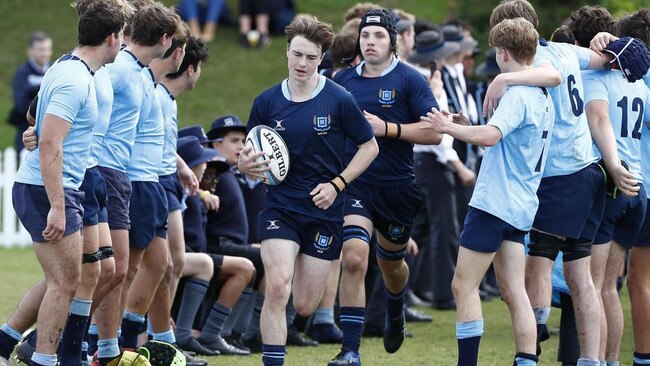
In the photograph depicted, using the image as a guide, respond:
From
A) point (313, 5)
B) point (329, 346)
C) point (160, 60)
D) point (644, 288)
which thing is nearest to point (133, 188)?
point (160, 60)

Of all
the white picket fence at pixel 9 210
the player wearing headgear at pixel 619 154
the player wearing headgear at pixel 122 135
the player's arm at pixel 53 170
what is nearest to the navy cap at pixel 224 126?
the player wearing headgear at pixel 122 135

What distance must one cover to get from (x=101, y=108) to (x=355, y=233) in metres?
2.07

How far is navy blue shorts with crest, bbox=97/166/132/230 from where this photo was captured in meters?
7.82

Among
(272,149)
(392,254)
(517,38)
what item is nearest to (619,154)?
(517,38)

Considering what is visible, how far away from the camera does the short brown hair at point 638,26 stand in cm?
867

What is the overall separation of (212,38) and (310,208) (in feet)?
53.0

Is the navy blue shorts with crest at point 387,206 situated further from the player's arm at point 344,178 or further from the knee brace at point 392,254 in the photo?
the player's arm at point 344,178

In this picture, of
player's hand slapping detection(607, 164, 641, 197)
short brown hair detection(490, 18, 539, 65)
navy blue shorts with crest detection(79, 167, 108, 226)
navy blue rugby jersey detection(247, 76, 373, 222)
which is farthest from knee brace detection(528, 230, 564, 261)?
navy blue shorts with crest detection(79, 167, 108, 226)

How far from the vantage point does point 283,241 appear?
7.67 metres

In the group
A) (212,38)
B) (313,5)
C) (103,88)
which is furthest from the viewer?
(313,5)

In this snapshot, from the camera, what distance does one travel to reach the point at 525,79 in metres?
7.46

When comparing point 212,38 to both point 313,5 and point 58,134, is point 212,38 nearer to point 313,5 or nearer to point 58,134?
point 313,5

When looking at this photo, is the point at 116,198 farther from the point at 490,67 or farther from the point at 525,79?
the point at 490,67

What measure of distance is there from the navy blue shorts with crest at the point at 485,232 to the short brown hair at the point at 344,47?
2.96 metres
